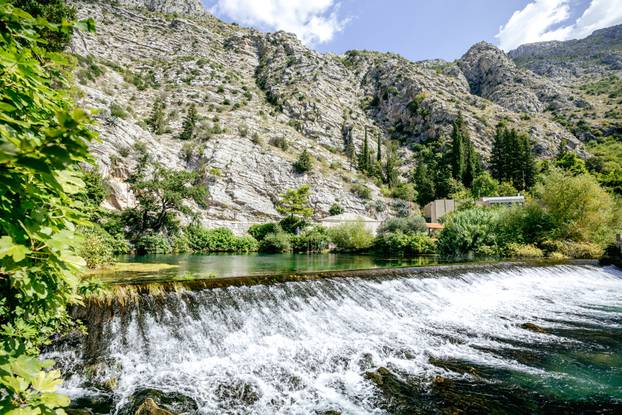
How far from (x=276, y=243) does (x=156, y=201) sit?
12784mm

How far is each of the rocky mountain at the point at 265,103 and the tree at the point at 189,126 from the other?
1.02 metres

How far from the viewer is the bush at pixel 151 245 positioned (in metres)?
27.7

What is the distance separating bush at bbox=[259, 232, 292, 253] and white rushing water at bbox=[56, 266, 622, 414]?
77.7ft

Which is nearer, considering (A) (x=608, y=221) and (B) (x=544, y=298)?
(B) (x=544, y=298)

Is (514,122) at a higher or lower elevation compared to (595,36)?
lower

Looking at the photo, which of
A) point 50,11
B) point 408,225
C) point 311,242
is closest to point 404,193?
point 408,225

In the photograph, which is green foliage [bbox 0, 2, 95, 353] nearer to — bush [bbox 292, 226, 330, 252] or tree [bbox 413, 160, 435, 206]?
bush [bbox 292, 226, 330, 252]

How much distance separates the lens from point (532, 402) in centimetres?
487

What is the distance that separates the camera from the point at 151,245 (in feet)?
91.5

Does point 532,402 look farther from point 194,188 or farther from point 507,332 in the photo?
point 194,188

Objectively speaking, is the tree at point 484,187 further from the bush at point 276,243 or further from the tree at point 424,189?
the bush at point 276,243

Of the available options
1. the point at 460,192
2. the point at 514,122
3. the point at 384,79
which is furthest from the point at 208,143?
the point at 514,122

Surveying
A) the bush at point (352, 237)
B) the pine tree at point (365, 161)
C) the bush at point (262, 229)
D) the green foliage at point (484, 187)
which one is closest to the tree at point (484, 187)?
the green foliage at point (484, 187)

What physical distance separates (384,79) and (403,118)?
46.6ft
